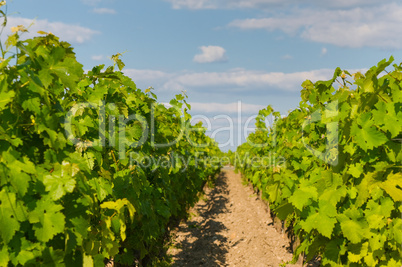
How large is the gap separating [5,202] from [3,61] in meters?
0.85

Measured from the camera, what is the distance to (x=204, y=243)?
8.31 meters

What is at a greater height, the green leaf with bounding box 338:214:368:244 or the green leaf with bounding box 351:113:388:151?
the green leaf with bounding box 351:113:388:151

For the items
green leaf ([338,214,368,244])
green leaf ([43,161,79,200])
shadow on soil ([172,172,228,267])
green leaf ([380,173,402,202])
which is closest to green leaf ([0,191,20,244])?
green leaf ([43,161,79,200])

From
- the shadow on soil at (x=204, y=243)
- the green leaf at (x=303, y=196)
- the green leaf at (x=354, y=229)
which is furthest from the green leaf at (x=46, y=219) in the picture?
the shadow on soil at (x=204, y=243)

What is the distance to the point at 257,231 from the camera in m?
9.52

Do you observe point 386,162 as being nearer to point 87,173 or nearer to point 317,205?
point 317,205

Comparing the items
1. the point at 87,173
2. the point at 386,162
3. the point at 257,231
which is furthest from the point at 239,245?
the point at 87,173

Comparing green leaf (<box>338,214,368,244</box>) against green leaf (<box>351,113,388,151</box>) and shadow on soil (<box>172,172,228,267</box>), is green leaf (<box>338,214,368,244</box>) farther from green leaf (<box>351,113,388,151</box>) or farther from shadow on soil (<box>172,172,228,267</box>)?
shadow on soil (<box>172,172,228,267</box>)

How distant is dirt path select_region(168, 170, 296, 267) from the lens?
7.22m

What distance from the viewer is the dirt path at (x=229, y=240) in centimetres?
722

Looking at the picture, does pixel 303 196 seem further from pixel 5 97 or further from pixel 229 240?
pixel 229 240

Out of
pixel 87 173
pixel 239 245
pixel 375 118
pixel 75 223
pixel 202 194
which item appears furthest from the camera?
pixel 202 194

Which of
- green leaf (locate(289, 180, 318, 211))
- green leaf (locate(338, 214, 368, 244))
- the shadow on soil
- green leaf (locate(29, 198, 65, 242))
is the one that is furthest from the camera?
the shadow on soil

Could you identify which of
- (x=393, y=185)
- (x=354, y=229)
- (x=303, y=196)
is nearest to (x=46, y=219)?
(x=303, y=196)
